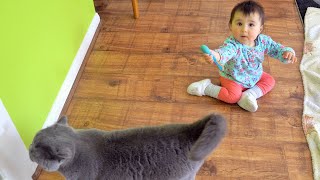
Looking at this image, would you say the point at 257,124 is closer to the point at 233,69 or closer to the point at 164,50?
the point at 233,69

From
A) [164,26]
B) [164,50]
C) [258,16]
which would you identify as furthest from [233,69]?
[164,26]

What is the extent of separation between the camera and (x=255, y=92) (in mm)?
1221

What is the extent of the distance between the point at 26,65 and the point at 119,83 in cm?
42

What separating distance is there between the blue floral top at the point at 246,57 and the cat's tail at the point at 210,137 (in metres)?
0.46

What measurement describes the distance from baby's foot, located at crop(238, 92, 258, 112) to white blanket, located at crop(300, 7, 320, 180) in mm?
165

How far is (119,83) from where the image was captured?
1.32 meters

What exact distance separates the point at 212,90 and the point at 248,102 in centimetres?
13

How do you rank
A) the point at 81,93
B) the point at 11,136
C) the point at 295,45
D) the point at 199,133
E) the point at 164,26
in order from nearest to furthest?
the point at 199,133, the point at 11,136, the point at 81,93, the point at 295,45, the point at 164,26

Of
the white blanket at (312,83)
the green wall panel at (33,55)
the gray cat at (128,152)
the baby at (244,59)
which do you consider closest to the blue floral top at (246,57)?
the baby at (244,59)

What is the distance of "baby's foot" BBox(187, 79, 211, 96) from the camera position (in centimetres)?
124

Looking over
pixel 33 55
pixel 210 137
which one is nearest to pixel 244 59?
pixel 210 137

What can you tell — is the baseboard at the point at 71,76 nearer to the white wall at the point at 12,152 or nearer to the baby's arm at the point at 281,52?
Answer: the white wall at the point at 12,152

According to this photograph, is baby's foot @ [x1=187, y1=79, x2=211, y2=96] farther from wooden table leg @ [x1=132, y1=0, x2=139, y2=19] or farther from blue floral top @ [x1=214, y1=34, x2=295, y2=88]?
wooden table leg @ [x1=132, y1=0, x2=139, y2=19]

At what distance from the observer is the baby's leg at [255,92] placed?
1172 mm
